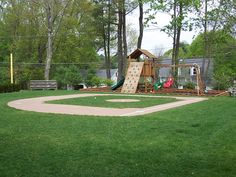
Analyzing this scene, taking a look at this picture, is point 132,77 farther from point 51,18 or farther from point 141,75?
point 51,18

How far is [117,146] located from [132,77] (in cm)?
1591

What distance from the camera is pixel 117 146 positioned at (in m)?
5.85

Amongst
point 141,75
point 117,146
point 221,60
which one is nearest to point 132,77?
point 141,75

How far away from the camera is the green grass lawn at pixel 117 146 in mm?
4699

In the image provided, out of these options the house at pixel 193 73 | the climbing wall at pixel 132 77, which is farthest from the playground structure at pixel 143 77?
the house at pixel 193 73

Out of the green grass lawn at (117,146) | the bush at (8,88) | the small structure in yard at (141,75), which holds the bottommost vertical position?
the green grass lawn at (117,146)

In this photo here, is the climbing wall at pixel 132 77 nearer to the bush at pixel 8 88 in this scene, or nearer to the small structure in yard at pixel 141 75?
the small structure in yard at pixel 141 75

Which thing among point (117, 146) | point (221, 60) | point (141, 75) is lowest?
point (117, 146)

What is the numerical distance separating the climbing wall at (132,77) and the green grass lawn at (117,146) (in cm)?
1196

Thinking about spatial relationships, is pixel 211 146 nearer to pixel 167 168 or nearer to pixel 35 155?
pixel 167 168

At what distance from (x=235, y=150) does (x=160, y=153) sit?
1.20 meters

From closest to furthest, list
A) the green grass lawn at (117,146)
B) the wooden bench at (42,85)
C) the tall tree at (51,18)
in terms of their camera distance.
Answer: the green grass lawn at (117,146)
the wooden bench at (42,85)
the tall tree at (51,18)

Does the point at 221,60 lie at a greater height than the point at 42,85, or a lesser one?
greater

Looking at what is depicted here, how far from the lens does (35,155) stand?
17.5ft
